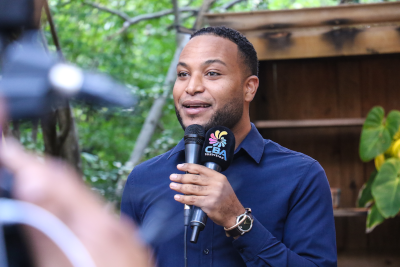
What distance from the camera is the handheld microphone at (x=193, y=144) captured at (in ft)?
3.92

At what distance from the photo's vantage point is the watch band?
3.82 ft

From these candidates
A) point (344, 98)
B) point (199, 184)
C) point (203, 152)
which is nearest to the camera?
point (199, 184)

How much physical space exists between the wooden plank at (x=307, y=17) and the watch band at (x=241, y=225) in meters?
1.78

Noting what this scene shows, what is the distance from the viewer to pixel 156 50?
7.19m

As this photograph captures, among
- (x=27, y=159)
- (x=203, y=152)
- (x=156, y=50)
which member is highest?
(x=156, y=50)

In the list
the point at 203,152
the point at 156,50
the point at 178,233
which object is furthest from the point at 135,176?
the point at 156,50

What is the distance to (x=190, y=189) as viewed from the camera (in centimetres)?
105

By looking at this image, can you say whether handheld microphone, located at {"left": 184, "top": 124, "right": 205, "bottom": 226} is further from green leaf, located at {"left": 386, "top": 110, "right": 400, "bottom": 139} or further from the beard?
green leaf, located at {"left": 386, "top": 110, "right": 400, "bottom": 139}

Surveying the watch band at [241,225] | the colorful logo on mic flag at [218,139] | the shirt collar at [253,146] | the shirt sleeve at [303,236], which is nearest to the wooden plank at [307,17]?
the shirt collar at [253,146]

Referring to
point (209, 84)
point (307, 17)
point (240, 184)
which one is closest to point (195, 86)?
point (209, 84)

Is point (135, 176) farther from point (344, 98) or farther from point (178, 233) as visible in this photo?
point (344, 98)

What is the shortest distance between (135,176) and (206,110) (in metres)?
0.42

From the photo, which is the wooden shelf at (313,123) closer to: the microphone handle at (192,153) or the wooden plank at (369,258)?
the wooden plank at (369,258)

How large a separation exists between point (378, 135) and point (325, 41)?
722mm
